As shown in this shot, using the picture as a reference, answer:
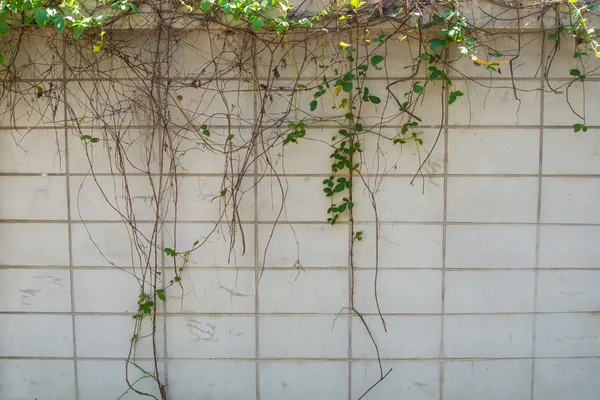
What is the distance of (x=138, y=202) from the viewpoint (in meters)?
2.65

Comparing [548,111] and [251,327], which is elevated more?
[548,111]

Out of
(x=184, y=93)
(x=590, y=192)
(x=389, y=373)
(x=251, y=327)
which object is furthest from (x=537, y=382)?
(x=184, y=93)

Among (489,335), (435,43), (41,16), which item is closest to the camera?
(41,16)

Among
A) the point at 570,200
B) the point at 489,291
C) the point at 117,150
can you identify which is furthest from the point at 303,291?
the point at 570,200

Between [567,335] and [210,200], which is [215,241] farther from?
[567,335]

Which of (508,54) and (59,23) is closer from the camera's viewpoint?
(59,23)

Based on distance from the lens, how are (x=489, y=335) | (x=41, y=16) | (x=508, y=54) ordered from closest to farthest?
(x=41, y=16) → (x=508, y=54) → (x=489, y=335)

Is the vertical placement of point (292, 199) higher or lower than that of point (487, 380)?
higher

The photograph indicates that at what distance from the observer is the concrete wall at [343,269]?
2613 mm

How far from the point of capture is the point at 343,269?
2.66 meters

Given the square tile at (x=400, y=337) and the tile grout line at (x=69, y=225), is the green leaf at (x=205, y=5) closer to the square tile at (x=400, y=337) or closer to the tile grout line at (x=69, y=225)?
the tile grout line at (x=69, y=225)

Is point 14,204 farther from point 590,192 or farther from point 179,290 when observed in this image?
point 590,192

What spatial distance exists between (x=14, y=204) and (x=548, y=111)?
9.16 ft

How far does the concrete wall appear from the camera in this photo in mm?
2613
